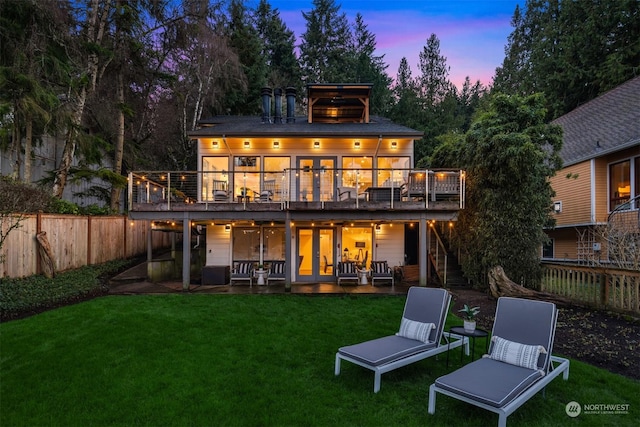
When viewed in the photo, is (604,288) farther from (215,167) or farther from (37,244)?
(37,244)

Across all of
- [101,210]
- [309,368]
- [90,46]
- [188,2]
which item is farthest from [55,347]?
[188,2]

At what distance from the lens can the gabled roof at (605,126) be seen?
469 inches

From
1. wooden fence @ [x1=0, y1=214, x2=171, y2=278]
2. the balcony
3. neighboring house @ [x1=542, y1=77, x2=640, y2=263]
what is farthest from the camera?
neighboring house @ [x1=542, y1=77, x2=640, y2=263]

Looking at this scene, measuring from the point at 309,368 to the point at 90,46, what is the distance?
14826 mm

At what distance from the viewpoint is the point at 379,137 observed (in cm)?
1142

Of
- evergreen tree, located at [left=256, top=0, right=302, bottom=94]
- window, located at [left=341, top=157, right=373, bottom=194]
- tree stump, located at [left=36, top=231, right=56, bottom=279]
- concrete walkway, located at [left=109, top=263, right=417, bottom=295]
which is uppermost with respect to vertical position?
evergreen tree, located at [left=256, top=0, right=302, bottom=94]

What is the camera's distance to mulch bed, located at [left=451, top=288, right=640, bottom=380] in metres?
4.95

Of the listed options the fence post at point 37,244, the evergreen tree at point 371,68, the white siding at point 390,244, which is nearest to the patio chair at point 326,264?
the white siding at point 390,244

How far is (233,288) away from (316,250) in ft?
10.8

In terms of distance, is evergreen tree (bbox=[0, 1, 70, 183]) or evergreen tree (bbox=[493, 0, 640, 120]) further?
evergreen tree (bbox=[493, 0, 640, 120])

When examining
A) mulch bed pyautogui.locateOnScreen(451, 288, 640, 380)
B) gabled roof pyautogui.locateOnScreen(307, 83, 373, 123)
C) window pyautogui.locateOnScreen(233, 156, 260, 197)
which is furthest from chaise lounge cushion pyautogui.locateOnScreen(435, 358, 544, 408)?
gabled roof pyautogui.locateOnScreen(307, 83, 373, 123)

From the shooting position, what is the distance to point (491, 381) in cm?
354

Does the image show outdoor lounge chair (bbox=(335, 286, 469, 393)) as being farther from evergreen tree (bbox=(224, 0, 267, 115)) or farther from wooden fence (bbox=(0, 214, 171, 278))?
evergreen tree (bbox=(224, 0, 267, 115))

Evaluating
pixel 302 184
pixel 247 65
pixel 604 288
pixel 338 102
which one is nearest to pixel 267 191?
pixel 302 184
